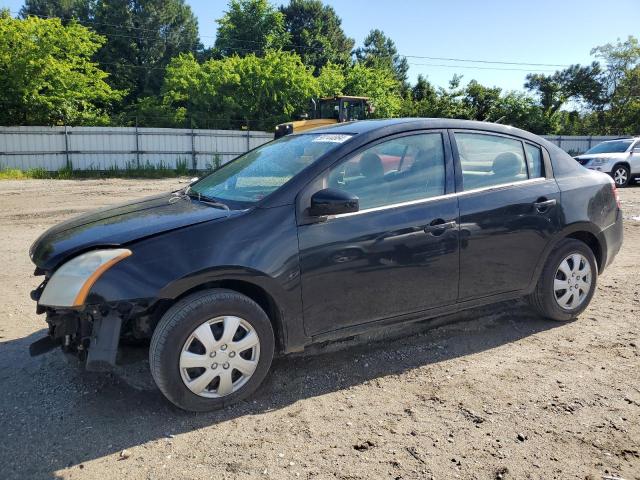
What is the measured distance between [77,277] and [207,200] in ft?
3.49

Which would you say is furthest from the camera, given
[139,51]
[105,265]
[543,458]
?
[139,51]

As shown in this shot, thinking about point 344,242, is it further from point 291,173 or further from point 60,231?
point 60,231

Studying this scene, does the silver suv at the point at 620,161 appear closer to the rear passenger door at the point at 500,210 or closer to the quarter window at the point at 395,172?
the rear passenger door at the point at 500,210

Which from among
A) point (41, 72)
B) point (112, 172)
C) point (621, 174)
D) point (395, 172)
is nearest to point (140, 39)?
point (41, 72)

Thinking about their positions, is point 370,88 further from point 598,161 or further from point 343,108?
point 598,161

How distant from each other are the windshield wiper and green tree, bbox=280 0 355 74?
4901 cm

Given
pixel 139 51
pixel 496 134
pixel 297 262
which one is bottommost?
pixel 297 262

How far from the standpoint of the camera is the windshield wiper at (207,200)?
3465 mm

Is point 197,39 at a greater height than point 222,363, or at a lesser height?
greater

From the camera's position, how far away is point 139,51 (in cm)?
4872

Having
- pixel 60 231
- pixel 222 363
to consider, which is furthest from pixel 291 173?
pixel 60 231

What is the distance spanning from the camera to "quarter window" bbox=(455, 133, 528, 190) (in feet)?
13.3

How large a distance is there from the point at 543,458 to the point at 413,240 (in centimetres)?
154

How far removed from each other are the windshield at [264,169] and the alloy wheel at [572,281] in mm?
2210
